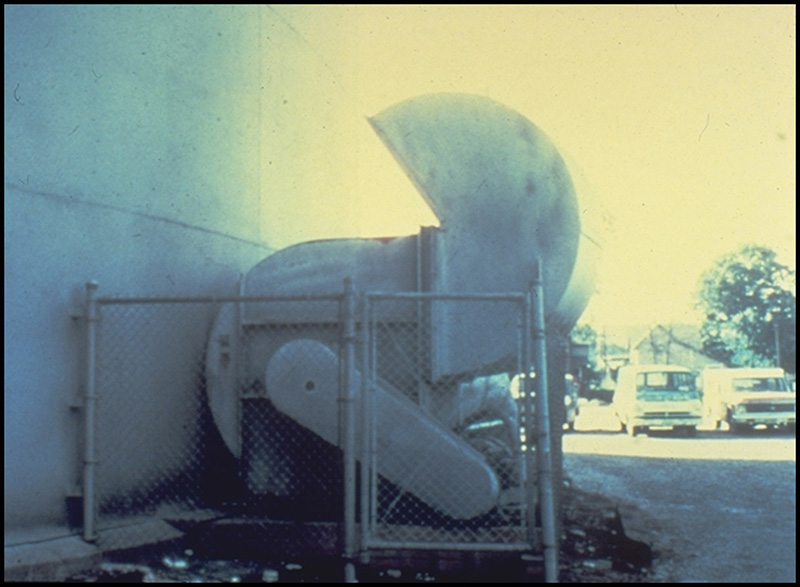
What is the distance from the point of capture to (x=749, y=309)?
36.0 meters

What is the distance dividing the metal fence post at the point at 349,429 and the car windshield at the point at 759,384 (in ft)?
53.7

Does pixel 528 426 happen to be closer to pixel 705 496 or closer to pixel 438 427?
pixel 438 427

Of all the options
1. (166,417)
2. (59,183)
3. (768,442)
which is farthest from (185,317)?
(768,442)

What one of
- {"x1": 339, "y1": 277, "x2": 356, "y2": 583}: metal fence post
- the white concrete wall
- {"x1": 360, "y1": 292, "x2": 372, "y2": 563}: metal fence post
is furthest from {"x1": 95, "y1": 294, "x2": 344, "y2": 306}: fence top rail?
the white concrete wall

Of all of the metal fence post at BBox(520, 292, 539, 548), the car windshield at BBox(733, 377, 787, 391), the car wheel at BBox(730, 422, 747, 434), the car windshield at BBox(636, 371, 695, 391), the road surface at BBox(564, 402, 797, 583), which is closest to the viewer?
the metal fence post at BBox(520, 292, 539, 548)

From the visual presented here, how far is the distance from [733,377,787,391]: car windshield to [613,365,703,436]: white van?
1099mm

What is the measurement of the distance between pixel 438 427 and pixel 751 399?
15.2 metres

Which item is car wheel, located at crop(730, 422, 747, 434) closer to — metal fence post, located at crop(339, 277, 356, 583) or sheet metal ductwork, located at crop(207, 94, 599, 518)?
sheet metal ductwork, located at crop(207, 94, 599, 518)

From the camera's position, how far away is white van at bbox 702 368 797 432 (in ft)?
60.5

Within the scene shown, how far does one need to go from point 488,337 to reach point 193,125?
3166 millimetres

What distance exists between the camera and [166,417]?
6602 mm

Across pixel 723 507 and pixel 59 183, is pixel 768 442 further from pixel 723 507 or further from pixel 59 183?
pixel 59 183

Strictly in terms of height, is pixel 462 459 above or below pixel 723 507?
above

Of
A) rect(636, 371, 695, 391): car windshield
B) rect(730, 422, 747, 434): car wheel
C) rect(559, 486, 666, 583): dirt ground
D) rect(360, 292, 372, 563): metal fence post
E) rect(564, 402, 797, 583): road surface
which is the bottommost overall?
rect(730, 422, 747, 434): car wheel
